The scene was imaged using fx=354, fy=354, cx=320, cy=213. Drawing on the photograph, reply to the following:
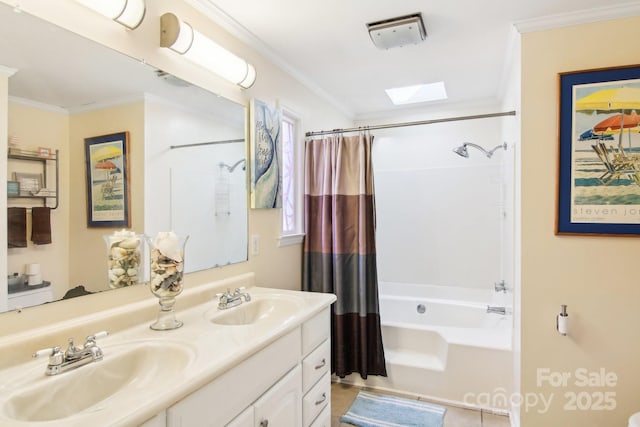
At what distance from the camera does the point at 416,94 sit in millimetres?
3377

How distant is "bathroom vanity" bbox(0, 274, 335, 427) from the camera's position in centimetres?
85

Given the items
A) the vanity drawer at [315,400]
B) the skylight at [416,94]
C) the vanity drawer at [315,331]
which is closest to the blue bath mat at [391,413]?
the vanity drawer at [315,400]

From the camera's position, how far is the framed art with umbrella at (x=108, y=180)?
4.07 ft

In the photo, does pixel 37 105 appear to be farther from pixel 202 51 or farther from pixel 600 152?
pixel 600 152

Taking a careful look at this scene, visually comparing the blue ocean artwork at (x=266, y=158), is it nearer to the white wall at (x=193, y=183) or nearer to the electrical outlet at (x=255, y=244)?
the white wall at (x=193, y=183)

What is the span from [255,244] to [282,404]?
978mm

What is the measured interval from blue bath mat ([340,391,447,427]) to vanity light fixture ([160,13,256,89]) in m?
2.11

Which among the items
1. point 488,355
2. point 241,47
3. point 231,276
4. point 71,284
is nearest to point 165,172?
point 71,284

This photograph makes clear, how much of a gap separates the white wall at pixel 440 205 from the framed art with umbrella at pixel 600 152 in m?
1.36

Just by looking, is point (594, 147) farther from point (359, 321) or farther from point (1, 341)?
point (1, 341)

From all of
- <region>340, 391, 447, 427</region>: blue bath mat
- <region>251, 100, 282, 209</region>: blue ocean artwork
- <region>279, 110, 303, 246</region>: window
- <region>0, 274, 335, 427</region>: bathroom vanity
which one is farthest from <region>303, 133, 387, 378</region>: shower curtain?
<region>0, 274, 335, 427</region>: bathroom vanity

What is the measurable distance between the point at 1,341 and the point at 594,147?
2.51m

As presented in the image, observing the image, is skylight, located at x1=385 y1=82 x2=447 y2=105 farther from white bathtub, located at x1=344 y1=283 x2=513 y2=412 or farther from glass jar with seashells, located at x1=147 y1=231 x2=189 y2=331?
glass jar with seashells, located at x1=147 y1=231 x2=189 y2=331

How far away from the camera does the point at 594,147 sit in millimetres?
1788
